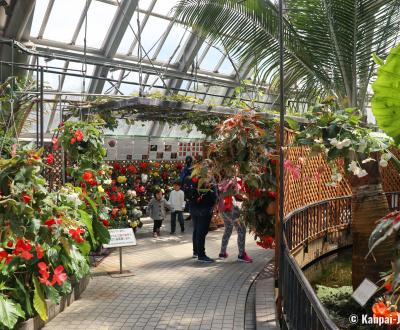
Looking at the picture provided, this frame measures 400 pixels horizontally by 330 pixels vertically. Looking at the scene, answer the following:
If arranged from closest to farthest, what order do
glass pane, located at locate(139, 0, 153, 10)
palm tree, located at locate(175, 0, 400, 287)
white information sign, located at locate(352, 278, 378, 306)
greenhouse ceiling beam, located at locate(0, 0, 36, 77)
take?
white information sign, located at locate(352, 278, 378, 306)
palm tree, located at locate(175, 0, 400, 287)
greenhouse ceiling beam, located at locate(0, 0, 36, 77)
glass pane, located at locate(139, 0, 153, 10)

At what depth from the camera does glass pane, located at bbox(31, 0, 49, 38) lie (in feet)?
38.8

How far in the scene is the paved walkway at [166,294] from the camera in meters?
4.52

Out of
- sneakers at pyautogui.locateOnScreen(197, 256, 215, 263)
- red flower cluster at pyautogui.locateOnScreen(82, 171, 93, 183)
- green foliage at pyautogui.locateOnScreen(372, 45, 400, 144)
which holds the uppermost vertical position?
green foliage at pyautogui.locateOnScreen(372, 45, 400, 144)

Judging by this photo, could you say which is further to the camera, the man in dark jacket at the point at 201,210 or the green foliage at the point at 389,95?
the man in dark jacket at the point at 201,210

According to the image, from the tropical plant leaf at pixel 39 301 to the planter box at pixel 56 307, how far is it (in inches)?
6.2

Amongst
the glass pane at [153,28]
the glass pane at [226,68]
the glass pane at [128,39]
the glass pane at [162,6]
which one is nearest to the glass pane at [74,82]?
the glass pane at [128,39]

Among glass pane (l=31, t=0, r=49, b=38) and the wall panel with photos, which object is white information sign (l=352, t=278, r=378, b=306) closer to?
the wall panel with photos

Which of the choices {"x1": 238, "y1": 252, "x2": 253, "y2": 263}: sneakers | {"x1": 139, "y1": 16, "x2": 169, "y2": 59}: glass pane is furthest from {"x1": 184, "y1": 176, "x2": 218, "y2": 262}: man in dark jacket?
{"x1": 139, "y1": 16, "x2": 169, "y2": 59}: glass pane

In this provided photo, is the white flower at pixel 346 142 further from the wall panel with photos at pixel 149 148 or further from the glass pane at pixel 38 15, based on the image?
the glass pane at pixel 38 15

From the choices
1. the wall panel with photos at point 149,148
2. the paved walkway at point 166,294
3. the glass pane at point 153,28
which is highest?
the glass pane at point 153,28

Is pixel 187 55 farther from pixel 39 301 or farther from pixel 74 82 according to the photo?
pixel 39 301

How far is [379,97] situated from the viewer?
1892 mm

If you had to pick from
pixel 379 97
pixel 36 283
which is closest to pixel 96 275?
pixel 36 283

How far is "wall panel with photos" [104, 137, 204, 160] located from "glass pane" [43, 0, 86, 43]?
3.53 m
